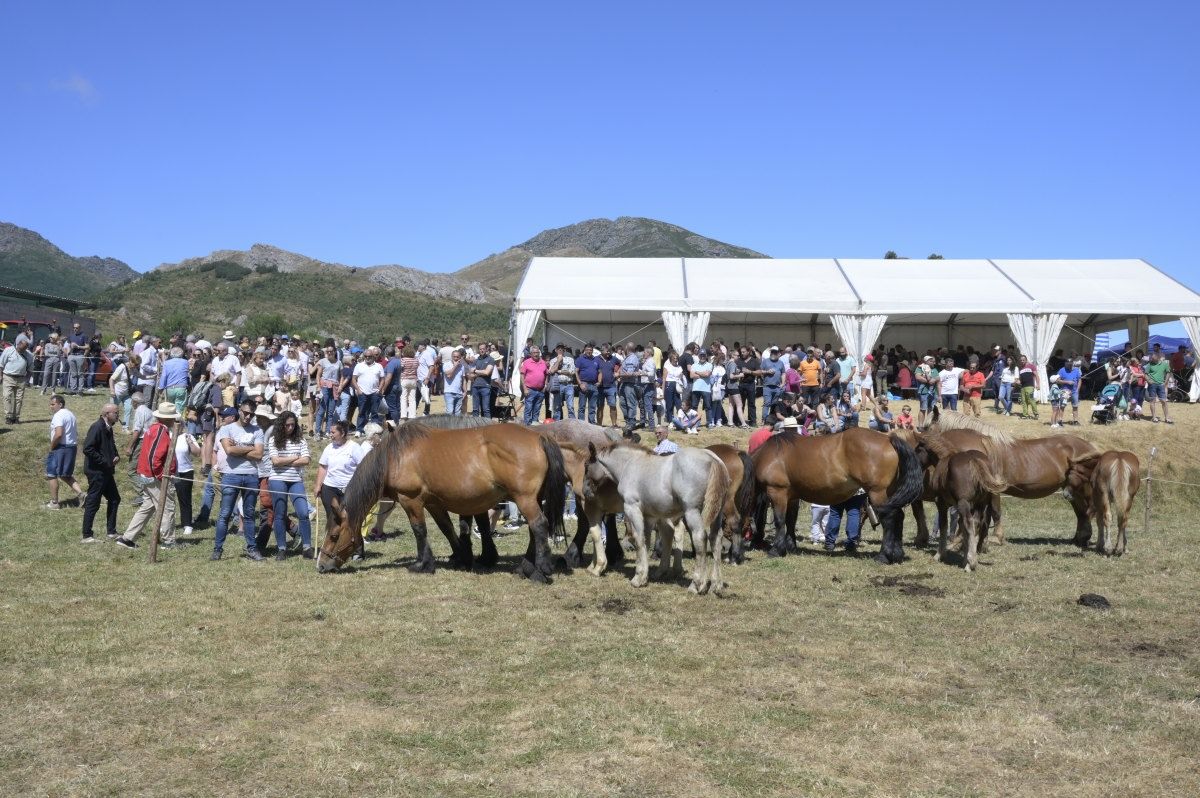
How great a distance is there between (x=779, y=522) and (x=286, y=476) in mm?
6406

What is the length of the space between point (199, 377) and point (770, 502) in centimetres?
1318

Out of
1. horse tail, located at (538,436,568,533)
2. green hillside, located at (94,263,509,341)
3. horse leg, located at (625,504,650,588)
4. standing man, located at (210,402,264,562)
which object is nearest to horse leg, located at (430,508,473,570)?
horse tail, located at (538,436,568,533)

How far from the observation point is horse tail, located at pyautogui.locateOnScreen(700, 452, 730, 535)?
35.2ft

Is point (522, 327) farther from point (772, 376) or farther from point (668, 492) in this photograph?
point (668, 492)

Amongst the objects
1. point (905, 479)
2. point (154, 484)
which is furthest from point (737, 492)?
point (154, 484)

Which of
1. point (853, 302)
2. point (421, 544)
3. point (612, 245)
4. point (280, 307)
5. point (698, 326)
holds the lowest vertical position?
point (421, 544)

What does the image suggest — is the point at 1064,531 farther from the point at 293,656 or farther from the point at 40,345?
the point at 40,345

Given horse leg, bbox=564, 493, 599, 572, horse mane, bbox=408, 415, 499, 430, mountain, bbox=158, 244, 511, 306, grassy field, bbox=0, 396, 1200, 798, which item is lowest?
grassy field, bbox=0, 396, 1200, 798

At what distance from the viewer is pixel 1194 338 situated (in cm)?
2853

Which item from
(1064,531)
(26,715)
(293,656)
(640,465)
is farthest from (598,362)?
(26,715)

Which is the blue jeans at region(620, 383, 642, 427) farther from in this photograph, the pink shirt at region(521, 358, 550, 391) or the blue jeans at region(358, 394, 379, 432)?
the blue jeans at region(358, 394, 379, 432)

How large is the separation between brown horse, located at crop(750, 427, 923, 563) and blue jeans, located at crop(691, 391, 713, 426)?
913cm

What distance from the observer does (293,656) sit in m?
8.30

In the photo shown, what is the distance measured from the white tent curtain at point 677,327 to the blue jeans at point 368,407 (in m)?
9.68
